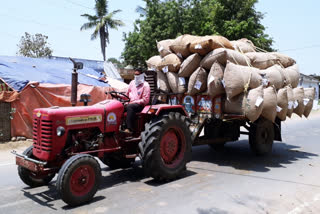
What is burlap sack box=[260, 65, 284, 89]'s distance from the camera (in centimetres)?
713

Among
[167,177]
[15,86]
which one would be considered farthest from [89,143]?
[15,86]

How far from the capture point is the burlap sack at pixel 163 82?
25.0ft

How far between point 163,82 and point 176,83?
1.20 ft

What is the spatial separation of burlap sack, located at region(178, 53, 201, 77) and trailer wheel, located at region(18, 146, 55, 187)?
12.3ft

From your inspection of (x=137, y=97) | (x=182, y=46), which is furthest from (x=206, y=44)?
(x=137, y=97)

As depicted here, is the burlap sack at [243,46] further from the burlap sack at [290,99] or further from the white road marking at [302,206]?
the white road marking at [302,206]

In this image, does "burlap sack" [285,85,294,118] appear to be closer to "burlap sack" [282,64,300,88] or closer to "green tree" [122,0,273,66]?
"burlap sack" [282,64,300,88]

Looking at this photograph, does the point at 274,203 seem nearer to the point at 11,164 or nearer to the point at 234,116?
the point at 234,116

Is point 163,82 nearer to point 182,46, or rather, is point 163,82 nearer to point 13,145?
point 182,46

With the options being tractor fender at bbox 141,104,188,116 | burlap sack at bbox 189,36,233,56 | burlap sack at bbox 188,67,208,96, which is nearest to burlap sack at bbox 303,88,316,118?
burlap sack at bbox 189,36,233,56

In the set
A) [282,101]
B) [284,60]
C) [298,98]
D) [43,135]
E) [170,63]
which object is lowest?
[43,135]

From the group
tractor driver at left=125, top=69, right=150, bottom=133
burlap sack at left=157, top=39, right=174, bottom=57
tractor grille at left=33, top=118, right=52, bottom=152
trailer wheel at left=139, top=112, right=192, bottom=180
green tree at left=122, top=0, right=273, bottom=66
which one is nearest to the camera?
tractor grille at left=33, top=118, right=52, bottom=152

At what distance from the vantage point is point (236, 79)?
6328 millimetres

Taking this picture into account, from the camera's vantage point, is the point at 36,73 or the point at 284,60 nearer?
the point at 284,60
